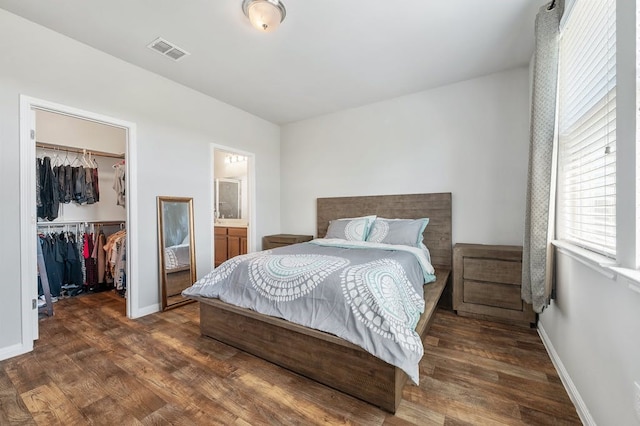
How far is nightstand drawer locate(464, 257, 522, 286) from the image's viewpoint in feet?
8.32

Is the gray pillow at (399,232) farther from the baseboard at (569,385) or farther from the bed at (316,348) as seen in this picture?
the baseboard at (569,385)

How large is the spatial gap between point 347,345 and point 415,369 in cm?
38

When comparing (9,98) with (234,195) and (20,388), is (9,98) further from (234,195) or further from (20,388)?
(234,195)

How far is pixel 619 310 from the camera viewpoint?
1102 millimetres

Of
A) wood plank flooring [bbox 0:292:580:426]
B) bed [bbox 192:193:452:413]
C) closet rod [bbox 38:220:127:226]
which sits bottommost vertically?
wood plank flooring [bbox 0:292:580:426]

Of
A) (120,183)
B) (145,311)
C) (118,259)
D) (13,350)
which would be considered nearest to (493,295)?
(145,311)

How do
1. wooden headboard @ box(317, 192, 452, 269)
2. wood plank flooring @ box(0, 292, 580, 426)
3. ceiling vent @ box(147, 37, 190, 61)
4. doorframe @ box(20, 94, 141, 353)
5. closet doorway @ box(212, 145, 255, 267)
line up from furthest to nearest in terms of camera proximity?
closet doorway @ box(212, 145, 255, 267)
wooden headboard @ box(317, 192, 452, 269)
ceiling vent @ box(147, 37, 190, 61)
doorframe @ box(20, 94, 141, 353)
wood plank flooring @ box(0, 292, 580, 426)

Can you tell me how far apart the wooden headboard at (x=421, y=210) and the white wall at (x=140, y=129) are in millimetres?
1529

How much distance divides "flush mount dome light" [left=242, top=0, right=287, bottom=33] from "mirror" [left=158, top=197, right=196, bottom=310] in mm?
2115

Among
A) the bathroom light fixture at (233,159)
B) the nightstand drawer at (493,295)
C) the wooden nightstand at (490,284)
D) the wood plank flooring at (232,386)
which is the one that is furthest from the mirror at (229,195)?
the nightstand drawer at (493,295)

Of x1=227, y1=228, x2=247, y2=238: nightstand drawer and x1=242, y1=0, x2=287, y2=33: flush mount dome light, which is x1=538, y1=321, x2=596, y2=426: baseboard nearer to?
x1=242, y1=0, x2=287, y2=33: flush mount dome light

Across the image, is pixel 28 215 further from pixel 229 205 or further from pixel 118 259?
pixel 229 205

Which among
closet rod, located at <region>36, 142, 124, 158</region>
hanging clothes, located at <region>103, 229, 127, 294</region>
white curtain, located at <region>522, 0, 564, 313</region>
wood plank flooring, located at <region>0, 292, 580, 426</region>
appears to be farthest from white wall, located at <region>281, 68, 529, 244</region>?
closet rod, located at <region>36, 142, 124, 158</region>

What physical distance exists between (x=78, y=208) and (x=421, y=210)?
185 inches
